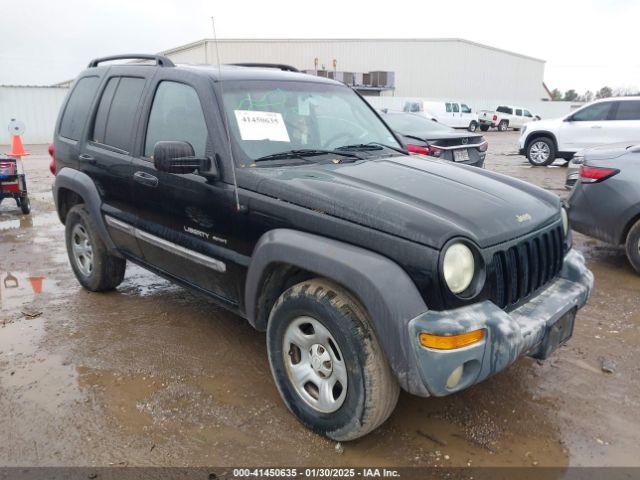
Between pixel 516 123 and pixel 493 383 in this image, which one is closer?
pixel 493 383

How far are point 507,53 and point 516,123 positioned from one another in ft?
53.4

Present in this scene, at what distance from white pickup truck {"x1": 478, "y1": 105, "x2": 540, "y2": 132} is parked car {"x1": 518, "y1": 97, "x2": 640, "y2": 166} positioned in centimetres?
2089

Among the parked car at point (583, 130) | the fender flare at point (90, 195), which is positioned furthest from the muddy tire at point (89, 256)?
the parked car at point (583, 130)

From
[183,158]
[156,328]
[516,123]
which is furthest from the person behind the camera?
[516,123]

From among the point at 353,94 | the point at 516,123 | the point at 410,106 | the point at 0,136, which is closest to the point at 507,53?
the point at 516,123

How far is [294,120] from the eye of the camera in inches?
139

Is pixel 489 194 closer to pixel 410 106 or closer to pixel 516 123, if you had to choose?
pixel 410 106

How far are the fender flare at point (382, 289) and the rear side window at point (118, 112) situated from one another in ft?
7.04

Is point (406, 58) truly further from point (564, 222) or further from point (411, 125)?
point (564, 222)

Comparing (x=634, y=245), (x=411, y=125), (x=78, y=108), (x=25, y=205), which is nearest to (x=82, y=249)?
(x=78, y=108)

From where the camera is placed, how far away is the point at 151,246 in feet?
12.6

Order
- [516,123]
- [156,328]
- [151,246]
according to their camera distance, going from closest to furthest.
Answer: [151,246] → [156,328] → [516,123]

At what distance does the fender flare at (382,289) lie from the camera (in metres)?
2.32

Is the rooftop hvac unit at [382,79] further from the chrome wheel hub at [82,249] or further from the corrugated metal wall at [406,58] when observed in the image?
the chrome wheel hub at [82,249]
